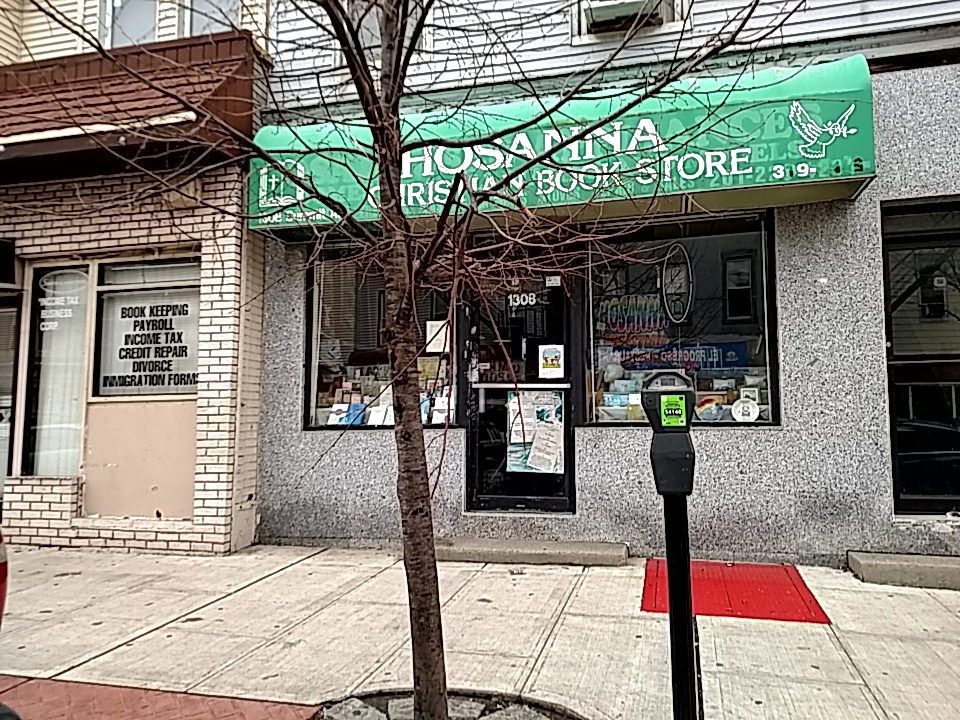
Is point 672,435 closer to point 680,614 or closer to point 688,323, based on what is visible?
point 680,614

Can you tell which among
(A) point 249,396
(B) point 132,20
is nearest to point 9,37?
(B) point 132,20

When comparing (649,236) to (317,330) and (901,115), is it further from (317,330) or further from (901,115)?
(317,330)

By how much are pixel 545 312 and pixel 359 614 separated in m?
3.26

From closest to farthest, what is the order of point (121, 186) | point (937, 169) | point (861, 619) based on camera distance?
point (861, 619)
point (937, 169)
point (121, 186)

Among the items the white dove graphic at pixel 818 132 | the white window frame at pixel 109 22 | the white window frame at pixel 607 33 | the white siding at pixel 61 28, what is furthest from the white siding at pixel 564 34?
the white window frame at pixel 109 22

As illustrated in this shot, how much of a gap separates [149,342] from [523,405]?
3727mm

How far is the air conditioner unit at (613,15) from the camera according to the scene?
643 centimetres

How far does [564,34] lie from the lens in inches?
264

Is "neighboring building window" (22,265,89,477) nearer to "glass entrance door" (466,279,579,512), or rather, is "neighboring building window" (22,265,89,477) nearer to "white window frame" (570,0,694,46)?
"glass entrance door" (466,279,579,512)

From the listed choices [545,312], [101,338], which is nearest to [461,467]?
[545,312]

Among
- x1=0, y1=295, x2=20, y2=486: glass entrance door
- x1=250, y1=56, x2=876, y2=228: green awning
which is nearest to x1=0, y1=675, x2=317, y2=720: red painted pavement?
x1=250, y1=56, x2=876, y2=228: green awning

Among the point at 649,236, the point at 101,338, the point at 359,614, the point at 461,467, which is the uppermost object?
the point at 649,236

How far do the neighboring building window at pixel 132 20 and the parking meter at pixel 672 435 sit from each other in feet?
24.0

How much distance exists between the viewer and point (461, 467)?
6562mm
